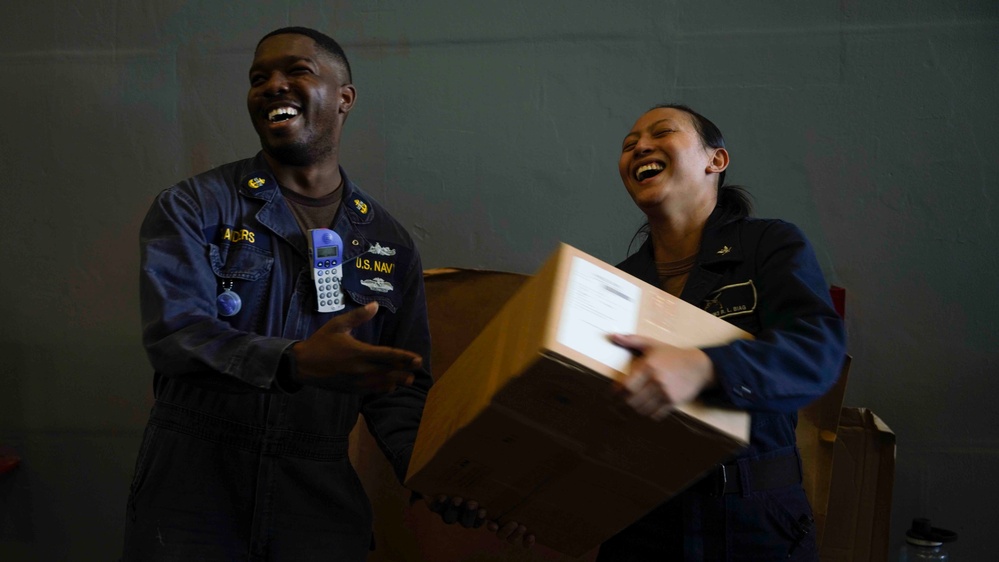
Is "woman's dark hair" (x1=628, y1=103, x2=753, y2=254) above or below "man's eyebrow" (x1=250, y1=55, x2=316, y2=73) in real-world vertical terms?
below

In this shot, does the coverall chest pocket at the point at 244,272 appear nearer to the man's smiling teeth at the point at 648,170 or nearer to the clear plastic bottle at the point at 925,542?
the man's smiling teeth at the point at 648,170

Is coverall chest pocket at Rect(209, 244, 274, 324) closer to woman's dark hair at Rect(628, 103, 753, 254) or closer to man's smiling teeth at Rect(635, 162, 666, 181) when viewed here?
man's smiling teeth at Rect(635, 162, 666, 181)

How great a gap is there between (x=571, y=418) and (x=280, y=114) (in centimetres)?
93

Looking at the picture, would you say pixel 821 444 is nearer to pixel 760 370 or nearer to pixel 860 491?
pixel 860 491

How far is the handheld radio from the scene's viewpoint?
5.04ft

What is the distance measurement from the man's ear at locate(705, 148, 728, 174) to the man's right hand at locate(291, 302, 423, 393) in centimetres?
80

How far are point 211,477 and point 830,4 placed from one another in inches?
→ 73.8

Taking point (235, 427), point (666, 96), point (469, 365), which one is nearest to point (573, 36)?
point (666, 96)

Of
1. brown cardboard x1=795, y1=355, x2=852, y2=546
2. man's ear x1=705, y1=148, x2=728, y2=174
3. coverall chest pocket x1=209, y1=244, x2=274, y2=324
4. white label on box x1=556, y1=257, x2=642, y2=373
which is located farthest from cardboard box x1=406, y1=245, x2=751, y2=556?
brown cardboard x1=795, y1=355, x2=852, y2=546

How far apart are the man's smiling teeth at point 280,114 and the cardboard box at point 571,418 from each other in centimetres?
65

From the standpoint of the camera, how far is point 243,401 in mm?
1434

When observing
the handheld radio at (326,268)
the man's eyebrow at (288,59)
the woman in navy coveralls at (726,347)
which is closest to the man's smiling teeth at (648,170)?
the woman in navy coveralls at (726,347)

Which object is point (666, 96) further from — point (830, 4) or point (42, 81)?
point (42, 81)

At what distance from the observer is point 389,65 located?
2.29 meters
